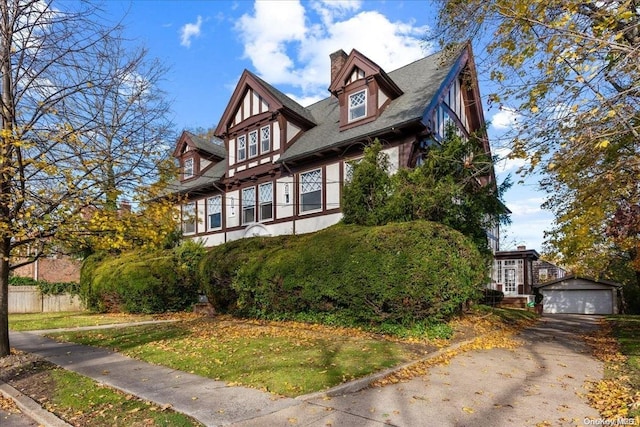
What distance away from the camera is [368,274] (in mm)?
10266

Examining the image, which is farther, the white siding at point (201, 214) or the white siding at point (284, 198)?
the white siding at point (201, 214)

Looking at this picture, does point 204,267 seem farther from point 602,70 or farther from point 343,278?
point 602,70

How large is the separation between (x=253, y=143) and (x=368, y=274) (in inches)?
499

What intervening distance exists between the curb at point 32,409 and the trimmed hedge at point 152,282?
1040 centimetres

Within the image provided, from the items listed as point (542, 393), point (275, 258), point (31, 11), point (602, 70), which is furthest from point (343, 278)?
point (31, 11)

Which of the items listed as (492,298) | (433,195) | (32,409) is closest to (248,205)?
(433,195)

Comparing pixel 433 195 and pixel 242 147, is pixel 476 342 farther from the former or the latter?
pixel 242 147

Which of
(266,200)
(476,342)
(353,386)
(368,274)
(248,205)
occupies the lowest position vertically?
(476,342)

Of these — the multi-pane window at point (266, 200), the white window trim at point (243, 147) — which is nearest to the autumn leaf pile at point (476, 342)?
the multi-pane window at point (266, 200)

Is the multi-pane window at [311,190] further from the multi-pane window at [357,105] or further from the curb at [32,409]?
the curb at [32,409]

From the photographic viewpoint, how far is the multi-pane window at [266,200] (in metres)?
19.8

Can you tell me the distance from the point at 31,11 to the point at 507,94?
8911 mm

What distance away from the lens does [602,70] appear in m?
6.33

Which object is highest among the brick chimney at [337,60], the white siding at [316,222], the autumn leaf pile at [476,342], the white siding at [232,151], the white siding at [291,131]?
the brick chimney at [337,60]
